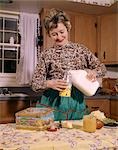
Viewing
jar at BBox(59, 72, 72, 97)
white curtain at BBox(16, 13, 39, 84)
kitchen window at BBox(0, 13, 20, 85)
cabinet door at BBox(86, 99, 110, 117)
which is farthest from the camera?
kitchen window at BBox(0, 13, 20, 85)

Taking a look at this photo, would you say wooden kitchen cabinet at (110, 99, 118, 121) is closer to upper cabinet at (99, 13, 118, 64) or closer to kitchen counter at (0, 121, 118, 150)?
upper cabinet at (99, 13, 118, 64)

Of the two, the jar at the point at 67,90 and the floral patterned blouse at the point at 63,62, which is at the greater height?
the floral patterned blouse at the point at 63,62

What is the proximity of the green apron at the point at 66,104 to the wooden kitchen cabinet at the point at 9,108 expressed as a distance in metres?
1.10

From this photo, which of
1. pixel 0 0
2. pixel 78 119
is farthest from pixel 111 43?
pixel 78 119

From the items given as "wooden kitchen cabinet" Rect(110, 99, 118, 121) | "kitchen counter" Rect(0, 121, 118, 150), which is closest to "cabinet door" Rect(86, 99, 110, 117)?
"wooden kitchen cabinet" Rect(110, 99, 118, 121)

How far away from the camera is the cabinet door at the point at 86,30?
288cm

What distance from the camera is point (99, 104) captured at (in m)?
2.58

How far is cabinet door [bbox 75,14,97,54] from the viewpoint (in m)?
2.88

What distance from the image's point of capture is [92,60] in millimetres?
1307

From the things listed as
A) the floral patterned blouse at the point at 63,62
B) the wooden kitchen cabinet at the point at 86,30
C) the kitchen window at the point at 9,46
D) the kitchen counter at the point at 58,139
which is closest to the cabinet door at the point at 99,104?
the wooden kitchen cabinet at the point at 86,30

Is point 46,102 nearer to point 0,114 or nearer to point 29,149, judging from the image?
point 29,149

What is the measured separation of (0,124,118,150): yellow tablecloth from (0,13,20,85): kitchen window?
1984 mm

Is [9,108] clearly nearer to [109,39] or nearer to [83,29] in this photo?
[83,29]

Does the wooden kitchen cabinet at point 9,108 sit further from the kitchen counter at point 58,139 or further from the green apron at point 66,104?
the kitchen counter at point 58,139
